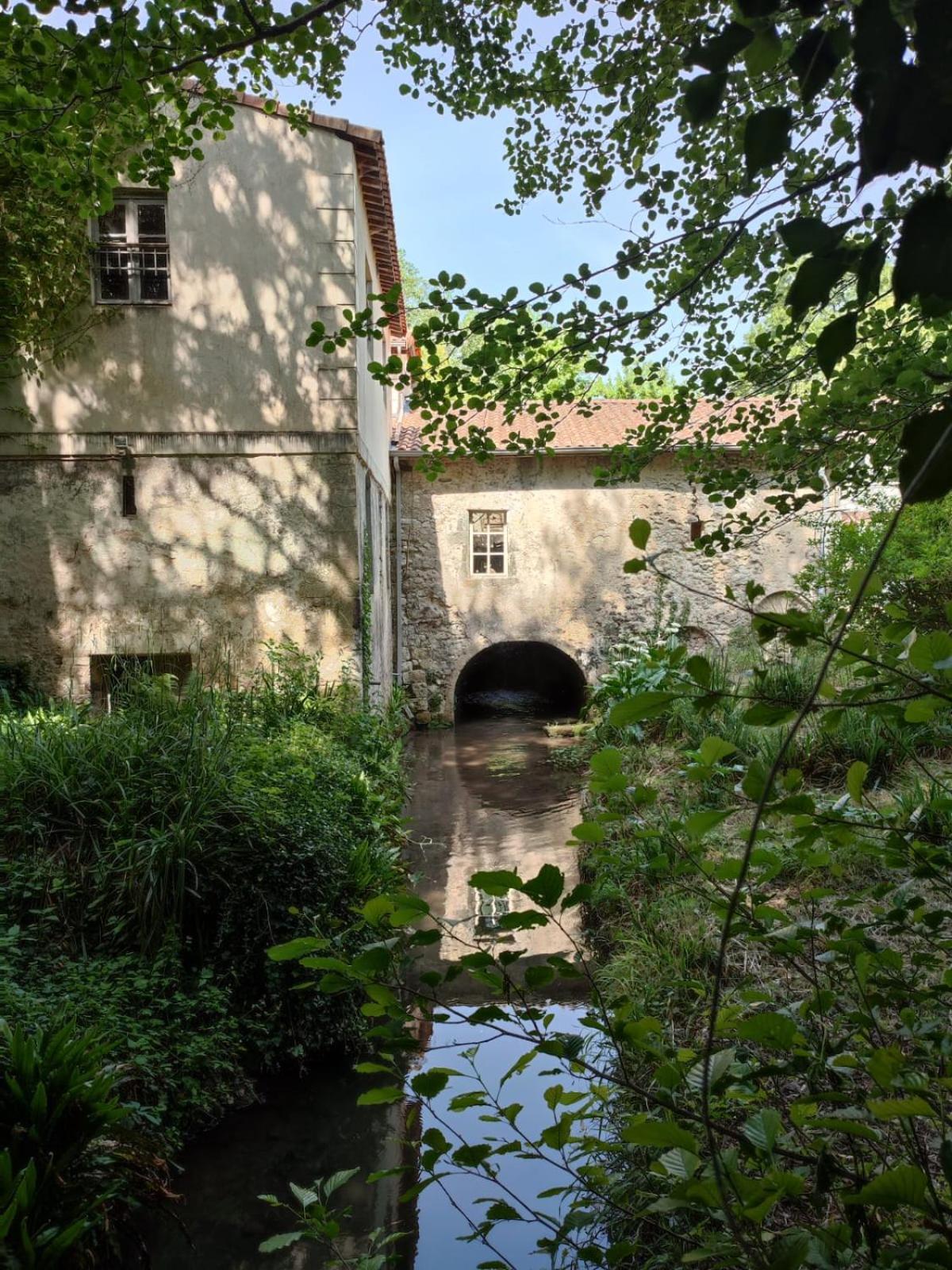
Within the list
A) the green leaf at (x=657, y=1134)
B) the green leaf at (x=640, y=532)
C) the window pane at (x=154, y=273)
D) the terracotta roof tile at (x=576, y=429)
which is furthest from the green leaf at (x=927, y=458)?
the terracotta roof tile at (x=576, y=429)

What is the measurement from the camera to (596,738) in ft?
31.3

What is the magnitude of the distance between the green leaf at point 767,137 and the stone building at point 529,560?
40.9ft

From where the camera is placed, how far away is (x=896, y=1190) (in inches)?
37.0

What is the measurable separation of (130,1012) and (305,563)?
5046mm

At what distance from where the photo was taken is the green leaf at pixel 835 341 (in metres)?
0.78

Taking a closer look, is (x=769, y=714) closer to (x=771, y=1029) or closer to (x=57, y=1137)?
(x=771, y=1029)

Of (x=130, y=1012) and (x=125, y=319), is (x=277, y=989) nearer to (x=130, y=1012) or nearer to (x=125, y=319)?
(x=130, y=1012)

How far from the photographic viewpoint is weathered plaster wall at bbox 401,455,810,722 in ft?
43.9

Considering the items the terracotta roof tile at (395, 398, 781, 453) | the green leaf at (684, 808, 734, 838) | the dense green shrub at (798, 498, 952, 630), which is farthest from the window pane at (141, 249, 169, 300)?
the green leaf at (684, 808, 734, 838)

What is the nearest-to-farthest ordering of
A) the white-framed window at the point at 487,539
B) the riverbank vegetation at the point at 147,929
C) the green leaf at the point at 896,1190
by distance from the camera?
the green leaf at the point at 896,1190, the riverbank vegetation at the point at 147,929, the white-framed window at the point at 487,539

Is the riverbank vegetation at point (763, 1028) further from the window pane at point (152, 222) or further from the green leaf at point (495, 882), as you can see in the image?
the window pane at point (152, 222)

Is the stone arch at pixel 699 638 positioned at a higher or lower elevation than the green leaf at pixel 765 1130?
lower

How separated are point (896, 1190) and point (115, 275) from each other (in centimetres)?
899

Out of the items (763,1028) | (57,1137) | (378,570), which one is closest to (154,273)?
(378,570)
